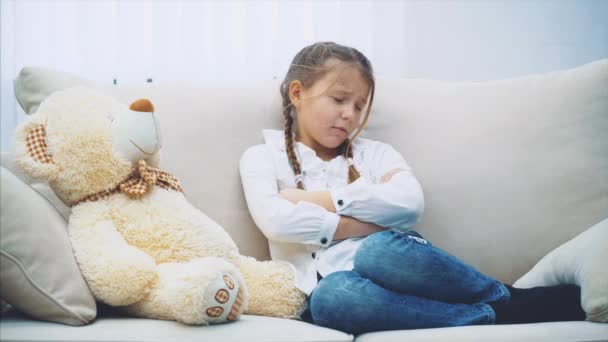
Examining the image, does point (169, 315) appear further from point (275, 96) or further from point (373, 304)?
point (275, 96)

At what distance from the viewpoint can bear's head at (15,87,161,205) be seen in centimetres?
99

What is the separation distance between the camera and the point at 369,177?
142 cm

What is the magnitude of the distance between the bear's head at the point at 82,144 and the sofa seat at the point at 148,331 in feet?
0.78

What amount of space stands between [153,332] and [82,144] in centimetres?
37

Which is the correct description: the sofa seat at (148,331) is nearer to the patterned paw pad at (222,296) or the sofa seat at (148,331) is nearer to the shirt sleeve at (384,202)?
the patterned paw pad at (222,296)

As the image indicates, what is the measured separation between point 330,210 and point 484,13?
1.12 metres

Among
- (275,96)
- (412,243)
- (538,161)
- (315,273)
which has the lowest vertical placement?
(315,273)

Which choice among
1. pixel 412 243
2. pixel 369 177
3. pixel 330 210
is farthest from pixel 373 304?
pixel 369 177

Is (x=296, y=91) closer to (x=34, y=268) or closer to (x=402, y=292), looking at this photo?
(x=402, y=292)

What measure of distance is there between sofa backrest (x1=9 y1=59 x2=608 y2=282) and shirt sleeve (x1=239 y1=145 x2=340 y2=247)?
100 millimetres

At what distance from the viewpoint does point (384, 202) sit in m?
1.26

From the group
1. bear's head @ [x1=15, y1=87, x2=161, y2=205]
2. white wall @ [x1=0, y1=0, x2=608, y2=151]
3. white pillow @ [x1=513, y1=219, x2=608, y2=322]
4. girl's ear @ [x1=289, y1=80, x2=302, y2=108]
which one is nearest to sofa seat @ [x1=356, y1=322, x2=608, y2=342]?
white pillow @ [x1=513, y1=219, x2=608, y2=322]

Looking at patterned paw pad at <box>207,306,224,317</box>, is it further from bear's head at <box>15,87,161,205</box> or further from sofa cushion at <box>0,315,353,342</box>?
bear's head at <box>15,87,161,205</box>

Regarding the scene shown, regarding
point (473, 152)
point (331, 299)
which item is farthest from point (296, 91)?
point (331, 299)
